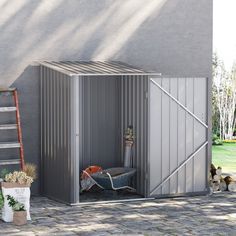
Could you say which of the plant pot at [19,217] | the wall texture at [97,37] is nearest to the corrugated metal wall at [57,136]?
the wall texture at [97,37]

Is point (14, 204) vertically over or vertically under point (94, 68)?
under

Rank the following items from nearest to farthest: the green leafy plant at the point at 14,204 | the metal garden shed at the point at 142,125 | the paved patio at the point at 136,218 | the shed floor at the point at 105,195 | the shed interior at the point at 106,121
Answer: the paved patio at the point at 136,218, the green leafy plant at the point at 14,204, the metal garden shed at the point at 142,125, the shed floor at the point at 105,195, the shed interior at the point at 106,121

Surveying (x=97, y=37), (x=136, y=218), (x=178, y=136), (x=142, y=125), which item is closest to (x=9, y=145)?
(x=142, y=125)

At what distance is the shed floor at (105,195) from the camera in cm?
1231

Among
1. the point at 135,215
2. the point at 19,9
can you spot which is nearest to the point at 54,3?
the point at 19,9

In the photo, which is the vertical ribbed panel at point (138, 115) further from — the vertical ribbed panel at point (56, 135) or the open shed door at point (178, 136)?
the vertical ribbed panel at point (56, 135)

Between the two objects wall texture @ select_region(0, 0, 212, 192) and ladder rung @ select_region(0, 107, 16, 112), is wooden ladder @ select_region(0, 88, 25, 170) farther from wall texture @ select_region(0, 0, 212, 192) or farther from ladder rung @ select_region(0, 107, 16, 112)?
wall texture @ select_region(0, 0, 212, 192)

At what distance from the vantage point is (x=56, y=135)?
1212 centimetres

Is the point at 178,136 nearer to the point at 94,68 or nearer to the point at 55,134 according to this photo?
the point at 94,68

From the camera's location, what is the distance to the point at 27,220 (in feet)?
34.8

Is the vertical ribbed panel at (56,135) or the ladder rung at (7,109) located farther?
the ladder rung at (7,109)

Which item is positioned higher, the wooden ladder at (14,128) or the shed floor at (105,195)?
the wooden ladder at (14,128)

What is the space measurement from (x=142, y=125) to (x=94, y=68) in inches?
47.5

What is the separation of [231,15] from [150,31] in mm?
14239
